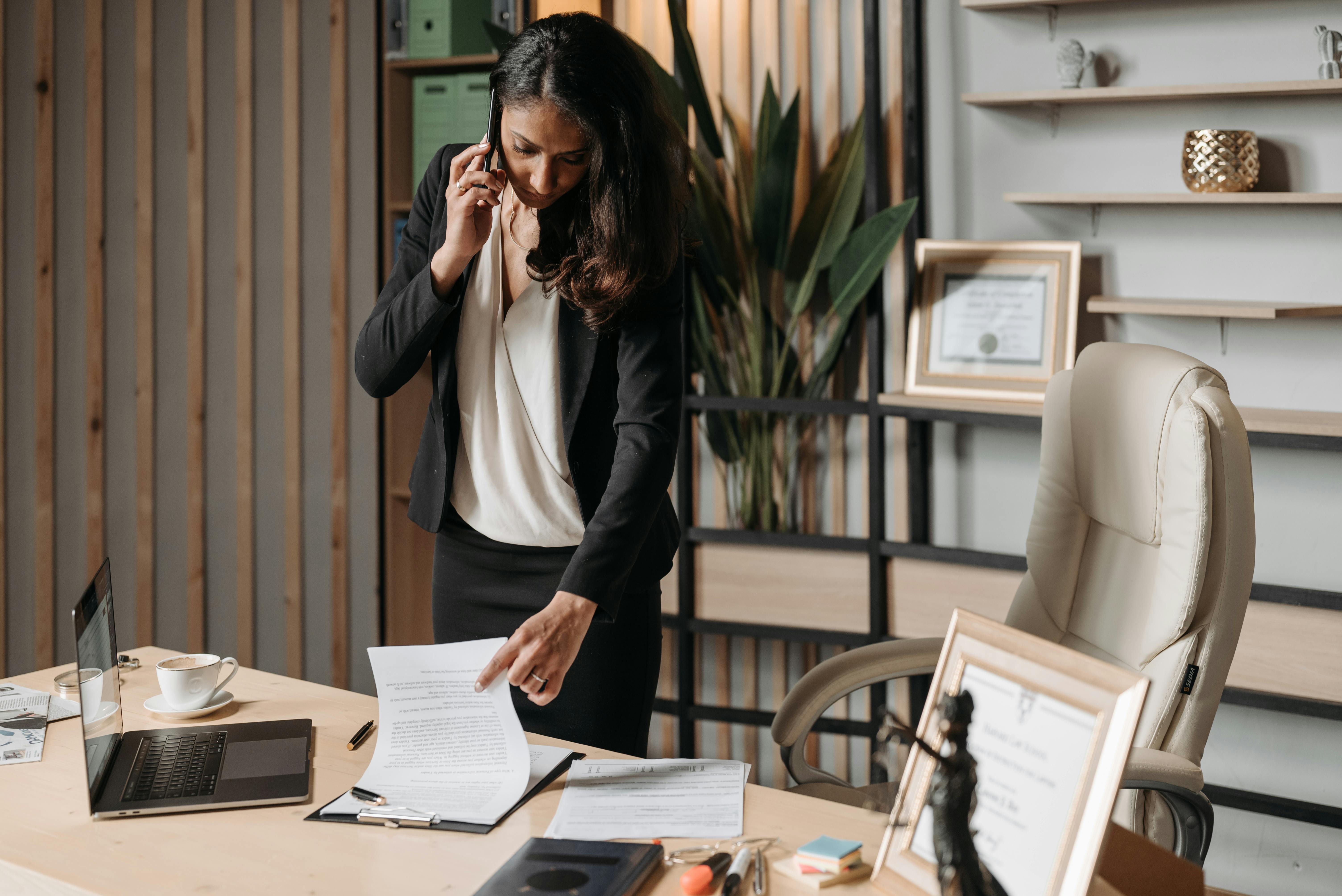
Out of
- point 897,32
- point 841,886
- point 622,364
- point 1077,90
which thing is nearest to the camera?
point 841,886

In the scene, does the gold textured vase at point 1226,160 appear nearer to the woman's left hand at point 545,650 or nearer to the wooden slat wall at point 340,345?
the woman's left hand at point 545,650

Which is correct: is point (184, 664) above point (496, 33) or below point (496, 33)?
below

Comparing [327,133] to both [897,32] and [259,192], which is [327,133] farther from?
[897,32]

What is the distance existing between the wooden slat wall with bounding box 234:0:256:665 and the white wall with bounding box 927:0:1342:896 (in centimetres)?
196

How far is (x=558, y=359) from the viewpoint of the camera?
1.56m

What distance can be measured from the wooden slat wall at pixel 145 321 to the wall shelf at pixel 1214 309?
2660mm

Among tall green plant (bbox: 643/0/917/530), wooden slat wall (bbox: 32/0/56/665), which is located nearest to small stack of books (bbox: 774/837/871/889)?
tall green plant (bbox: 643/0/917/530)

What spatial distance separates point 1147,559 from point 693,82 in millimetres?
1761

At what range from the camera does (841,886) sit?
107cm

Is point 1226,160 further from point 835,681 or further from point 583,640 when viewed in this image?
point 583,640

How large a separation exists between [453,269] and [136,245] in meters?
2.34

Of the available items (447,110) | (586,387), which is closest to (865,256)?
(447,110)

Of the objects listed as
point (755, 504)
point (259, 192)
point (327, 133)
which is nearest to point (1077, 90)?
point (755, 504)

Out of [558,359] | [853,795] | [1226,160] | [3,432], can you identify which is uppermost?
[1226,160]
